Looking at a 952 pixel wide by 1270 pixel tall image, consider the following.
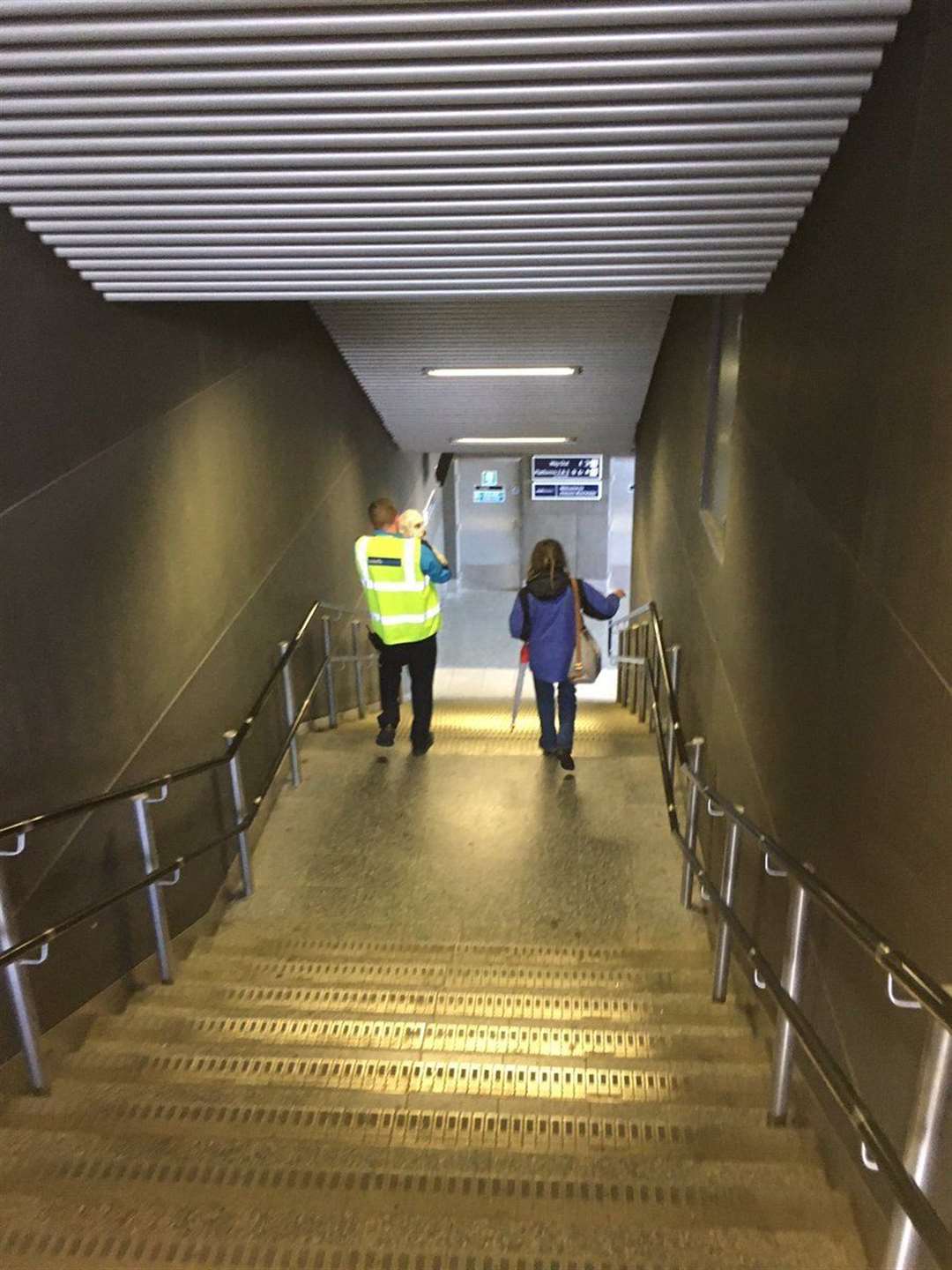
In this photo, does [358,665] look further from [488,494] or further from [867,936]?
[488,494]

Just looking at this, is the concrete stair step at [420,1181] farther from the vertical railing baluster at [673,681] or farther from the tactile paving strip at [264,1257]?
the vertical railing baluster at [673,681]

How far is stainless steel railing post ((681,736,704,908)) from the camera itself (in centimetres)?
374

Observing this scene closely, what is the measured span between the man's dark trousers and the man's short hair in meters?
0.71

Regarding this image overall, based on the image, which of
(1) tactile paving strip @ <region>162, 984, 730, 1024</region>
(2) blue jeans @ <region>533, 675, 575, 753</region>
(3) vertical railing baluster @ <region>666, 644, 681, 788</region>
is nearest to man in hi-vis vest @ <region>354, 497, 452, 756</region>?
(2) blue jeans @ <region>533, 675, 575, 753</region>

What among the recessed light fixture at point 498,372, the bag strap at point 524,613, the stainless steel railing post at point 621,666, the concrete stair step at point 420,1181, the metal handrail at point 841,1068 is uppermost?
the recessed light fixture at point 498,372

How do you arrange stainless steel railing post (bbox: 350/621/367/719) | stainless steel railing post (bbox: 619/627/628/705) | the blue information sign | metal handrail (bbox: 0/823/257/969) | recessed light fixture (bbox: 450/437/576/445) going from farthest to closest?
the blue information sign < recessed light fixture (bbox: 450/437/576/445) < stainless steel railing post (bbox: 619/627/628/705) < stainless steel railing post (bbox: 350/621/367/719) < metal handrail (bbox: 0/823/257/969)

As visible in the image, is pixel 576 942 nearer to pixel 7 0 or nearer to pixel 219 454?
pixel 219 454

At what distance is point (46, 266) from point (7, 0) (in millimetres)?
987

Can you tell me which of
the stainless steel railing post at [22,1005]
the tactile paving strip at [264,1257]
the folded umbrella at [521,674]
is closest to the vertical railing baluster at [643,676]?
the folded umbrella at [521,674]

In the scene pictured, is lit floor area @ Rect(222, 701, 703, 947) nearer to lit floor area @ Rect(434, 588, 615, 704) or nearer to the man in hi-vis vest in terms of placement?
the man in hi-vis vest

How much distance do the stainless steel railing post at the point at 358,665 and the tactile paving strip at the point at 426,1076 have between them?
4189 millimetres

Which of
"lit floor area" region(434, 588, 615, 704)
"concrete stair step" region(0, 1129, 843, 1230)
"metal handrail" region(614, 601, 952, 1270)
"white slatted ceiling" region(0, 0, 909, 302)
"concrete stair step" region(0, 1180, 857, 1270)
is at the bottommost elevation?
"lit floor area" region(434, 588, 615, 704)

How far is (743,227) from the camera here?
2.84m

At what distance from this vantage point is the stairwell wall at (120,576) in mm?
2781
